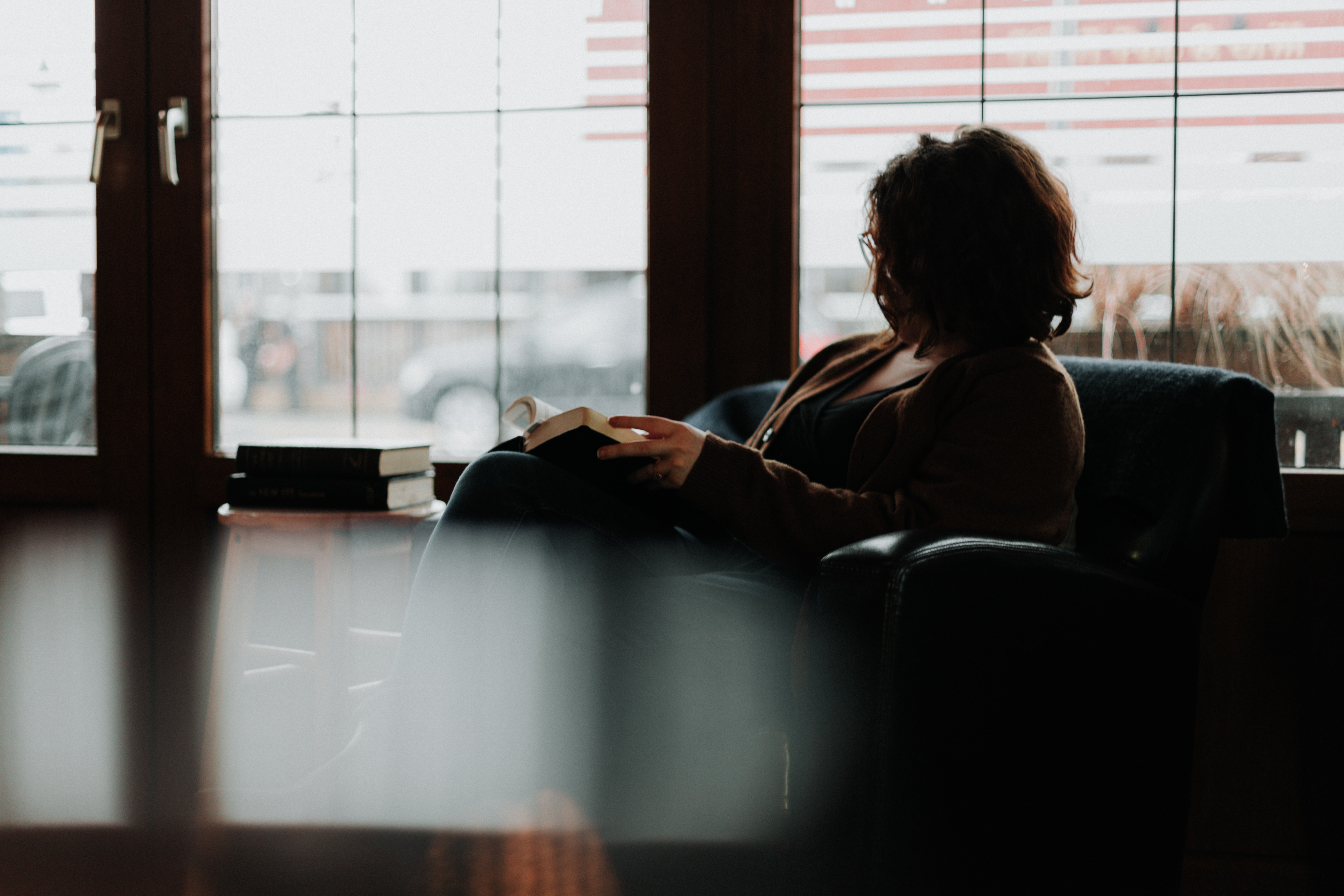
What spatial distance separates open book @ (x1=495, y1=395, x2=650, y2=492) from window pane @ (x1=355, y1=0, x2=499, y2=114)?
3.33 ft

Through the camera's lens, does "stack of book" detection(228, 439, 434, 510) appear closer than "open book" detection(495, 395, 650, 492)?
No

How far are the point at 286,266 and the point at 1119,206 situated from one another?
1634 mm

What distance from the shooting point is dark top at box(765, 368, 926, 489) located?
54.7 inches

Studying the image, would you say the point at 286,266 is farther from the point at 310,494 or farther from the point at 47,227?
the point at 310,494

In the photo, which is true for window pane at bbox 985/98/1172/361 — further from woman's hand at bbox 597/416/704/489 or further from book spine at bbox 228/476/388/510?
book spine at bbox 228/476/388/510

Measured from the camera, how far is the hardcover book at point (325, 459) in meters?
1.61

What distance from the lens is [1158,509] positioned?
112 cm

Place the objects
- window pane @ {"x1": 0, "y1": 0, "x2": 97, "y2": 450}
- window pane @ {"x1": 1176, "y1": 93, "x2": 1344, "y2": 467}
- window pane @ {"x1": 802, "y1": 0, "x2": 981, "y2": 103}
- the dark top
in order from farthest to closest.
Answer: window pane @ {"x1": 0, "y1": 0, "x2": 97, "y2": 450}
window pane @ {"x1": 802, "y1": 0, "x2": 981, "y2": 103}
window pane @ {"x1": 1176, "y1": 93, "x2": 1344, "y2": 467}
the dark top

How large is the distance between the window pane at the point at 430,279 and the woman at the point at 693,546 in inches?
34.5

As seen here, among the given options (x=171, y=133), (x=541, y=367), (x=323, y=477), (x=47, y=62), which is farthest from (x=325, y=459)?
(x=47, y=62)

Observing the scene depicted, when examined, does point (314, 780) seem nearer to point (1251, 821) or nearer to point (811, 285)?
point (811, 285)

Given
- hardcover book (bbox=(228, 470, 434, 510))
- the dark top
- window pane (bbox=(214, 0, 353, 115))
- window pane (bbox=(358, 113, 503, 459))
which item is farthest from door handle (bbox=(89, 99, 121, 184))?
the dark top

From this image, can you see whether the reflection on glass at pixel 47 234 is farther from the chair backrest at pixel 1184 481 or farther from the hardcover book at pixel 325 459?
the chair backrest at pixel 1184 481

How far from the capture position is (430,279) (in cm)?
A: 202
